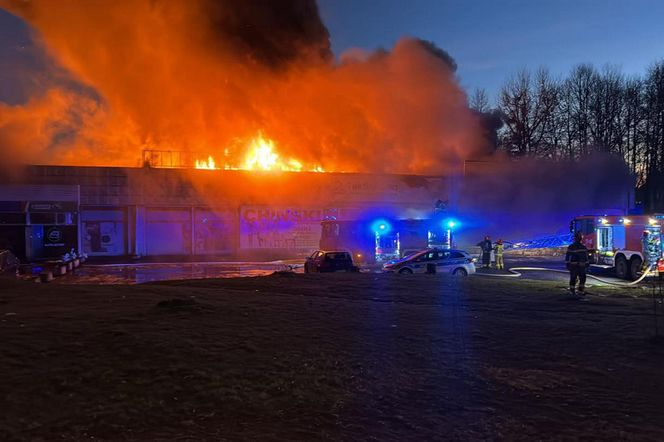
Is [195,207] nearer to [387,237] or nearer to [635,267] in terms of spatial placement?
[387,237]

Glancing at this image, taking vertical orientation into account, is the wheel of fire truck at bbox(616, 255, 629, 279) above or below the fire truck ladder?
below

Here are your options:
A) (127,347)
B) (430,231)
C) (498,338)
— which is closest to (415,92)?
(430,231)

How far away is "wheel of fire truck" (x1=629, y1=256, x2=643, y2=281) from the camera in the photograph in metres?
18.2

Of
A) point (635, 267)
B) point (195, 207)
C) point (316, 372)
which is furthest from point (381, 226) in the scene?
point (316, 372)

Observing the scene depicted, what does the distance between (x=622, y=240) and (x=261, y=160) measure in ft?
75.3

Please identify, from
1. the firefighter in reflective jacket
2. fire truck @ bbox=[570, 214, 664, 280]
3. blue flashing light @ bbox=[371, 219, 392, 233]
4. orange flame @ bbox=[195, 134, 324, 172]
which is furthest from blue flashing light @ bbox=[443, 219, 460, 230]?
orange flame @ bbox=[195, 134, 324, 172]

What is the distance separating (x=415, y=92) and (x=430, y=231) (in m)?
12.8

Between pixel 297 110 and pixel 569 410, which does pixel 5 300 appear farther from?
pixel 297 110

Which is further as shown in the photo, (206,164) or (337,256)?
(206,164)

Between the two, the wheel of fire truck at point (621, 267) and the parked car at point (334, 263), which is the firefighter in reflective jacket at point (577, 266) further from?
the parked car at point (334, 263)

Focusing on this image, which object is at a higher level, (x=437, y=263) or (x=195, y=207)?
(x=195, y=207)

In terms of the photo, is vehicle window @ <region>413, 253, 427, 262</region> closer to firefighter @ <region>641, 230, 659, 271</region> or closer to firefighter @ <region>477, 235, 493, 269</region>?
firefighter @ <region>477, 235, 493, 269</region>

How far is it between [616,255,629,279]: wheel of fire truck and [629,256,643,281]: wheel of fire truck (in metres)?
0.20

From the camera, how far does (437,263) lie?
61.7 feet
